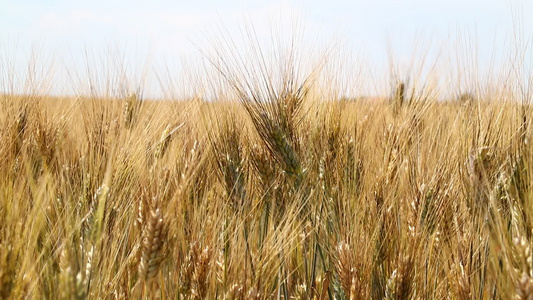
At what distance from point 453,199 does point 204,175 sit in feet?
3.04

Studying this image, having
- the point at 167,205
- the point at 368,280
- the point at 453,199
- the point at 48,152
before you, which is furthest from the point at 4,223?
the point at 453,199

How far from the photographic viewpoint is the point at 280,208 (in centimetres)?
185

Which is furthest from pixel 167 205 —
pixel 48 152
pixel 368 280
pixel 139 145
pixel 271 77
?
pixel 48 152

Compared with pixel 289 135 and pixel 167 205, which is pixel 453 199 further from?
Result: pixel 167 205

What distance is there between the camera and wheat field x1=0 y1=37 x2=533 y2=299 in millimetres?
1227

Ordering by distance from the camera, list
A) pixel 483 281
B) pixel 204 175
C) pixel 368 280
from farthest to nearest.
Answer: pixel 204 175 → pixel 483 281 → pixel 368 280

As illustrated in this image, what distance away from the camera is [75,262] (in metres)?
0.99

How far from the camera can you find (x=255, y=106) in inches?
71.7

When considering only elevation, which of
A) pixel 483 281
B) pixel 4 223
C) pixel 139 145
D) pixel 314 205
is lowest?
pixel 483 281

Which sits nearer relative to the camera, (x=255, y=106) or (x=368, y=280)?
(x=368, y=280)

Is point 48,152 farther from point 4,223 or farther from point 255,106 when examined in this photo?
point 4,223

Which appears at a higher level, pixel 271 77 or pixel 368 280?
pixel 271 77

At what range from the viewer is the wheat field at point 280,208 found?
48.3 inches

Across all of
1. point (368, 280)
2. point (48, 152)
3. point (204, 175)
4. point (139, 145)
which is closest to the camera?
point (368, 280)
